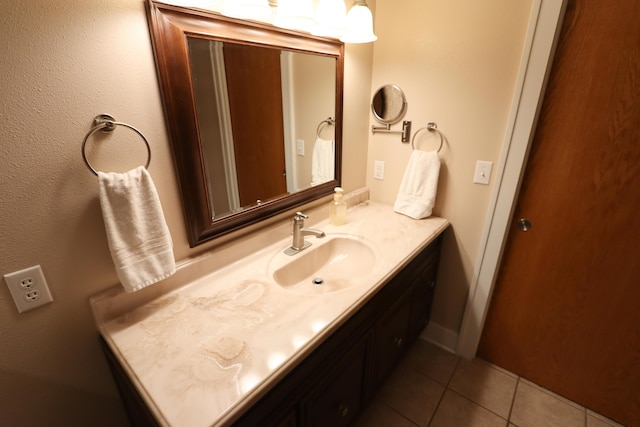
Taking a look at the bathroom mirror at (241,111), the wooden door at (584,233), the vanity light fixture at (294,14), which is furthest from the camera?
the wooden door at (584,233)

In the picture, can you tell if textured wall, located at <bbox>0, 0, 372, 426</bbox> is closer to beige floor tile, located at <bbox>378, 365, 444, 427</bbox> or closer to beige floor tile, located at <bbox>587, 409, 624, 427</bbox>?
beige floor tile, located at <bbox>378, 365, 444, 427</bbox>

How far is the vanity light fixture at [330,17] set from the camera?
→ 109 cm

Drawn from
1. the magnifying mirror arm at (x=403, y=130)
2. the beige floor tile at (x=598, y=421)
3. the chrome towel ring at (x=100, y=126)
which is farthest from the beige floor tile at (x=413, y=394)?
the chrome towel ring at (x=100, y=126)

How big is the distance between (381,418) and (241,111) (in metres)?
1.55

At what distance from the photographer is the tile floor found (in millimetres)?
1415

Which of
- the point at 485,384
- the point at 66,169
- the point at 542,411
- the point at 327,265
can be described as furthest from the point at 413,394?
the point at 66,169

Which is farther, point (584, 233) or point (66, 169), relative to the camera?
point (584, 233)

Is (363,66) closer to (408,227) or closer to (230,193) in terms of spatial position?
(408,227)

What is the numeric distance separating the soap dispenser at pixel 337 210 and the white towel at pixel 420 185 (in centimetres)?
37

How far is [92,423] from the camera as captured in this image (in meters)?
0.91

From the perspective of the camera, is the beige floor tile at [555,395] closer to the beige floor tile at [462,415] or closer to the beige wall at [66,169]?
the beige floor tile at [462,415]

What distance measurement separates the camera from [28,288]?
2.35 ft

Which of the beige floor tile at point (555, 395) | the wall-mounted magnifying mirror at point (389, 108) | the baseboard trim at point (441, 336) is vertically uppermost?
the wall-mounted magnifying mirror at point (389, 108)

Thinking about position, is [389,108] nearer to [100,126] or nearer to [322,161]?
[322,161]
